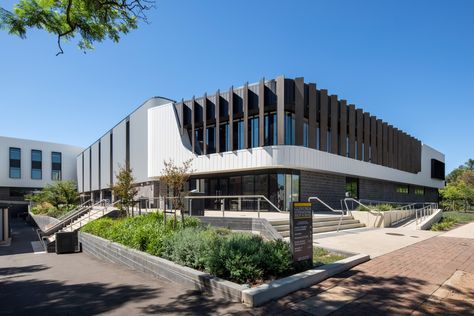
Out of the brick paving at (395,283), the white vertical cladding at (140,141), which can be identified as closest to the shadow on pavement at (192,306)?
the brick paving at (395,283)

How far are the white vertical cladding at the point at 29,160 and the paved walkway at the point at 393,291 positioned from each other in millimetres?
60121

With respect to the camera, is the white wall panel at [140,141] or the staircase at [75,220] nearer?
the staircase at [75,220]

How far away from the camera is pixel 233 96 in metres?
22.3

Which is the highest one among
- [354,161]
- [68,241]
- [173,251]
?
[354,161]

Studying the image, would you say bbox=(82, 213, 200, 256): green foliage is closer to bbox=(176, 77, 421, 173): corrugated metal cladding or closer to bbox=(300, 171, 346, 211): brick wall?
bbox=(176, 77, 421, 173): corrugated metal cladding

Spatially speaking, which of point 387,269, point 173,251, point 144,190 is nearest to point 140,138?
point 144,190

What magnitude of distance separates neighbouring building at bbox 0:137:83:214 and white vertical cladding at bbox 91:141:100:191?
1253cm

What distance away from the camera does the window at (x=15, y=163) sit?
5841 cm

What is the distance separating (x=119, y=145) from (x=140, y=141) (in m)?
7.07

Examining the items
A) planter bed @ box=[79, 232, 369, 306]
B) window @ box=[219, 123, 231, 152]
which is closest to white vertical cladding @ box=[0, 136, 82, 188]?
window @ box=[219, 123, 231, 152]

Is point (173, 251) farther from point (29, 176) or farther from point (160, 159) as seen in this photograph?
point (29, 176)

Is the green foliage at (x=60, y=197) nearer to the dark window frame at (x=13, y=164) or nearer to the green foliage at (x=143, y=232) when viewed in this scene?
the green foliage at (x=143, y=232)

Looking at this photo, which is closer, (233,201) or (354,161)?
(233,201)

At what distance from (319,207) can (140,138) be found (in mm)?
18462
